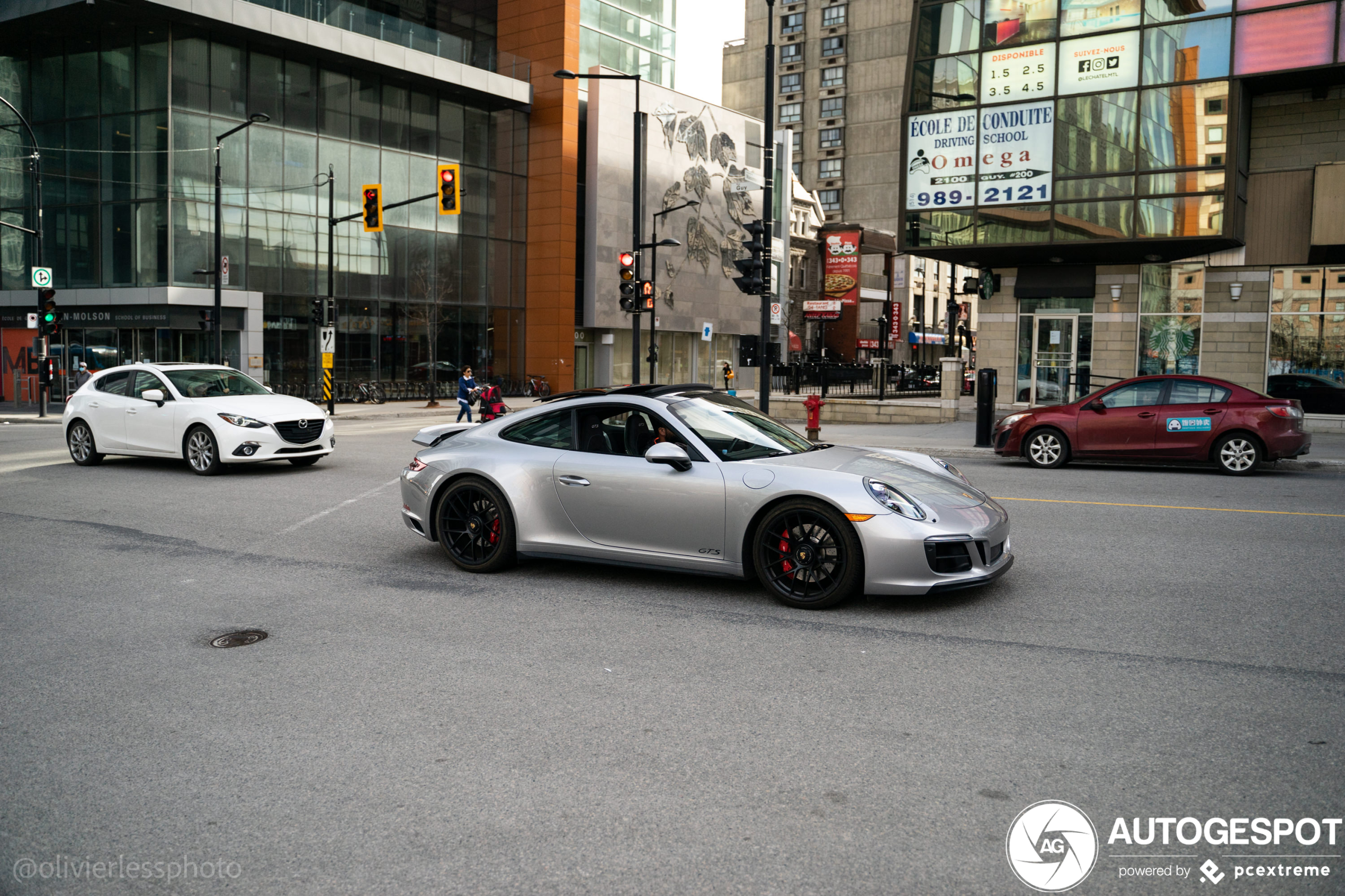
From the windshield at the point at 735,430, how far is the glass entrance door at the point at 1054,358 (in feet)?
73.2

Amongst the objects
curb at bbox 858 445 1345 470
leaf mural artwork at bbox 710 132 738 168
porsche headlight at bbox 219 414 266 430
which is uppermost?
leaf mural artwork at bbox 710 132 738 168

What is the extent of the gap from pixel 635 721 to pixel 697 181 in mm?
52102

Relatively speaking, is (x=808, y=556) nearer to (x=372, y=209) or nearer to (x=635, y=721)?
(x=635, y=721)

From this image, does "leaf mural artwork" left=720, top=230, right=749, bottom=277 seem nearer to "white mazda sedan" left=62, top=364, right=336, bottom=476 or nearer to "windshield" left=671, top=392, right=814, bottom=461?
"white mazda sedan" left=62, top=364, right=336, bottom=476

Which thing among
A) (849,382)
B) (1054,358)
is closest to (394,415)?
(849,382)

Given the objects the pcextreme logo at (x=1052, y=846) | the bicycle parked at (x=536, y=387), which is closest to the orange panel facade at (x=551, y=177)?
the bicycle parked at (x=536, y=387)

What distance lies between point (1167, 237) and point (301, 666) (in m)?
23.9

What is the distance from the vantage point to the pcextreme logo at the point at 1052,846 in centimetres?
321

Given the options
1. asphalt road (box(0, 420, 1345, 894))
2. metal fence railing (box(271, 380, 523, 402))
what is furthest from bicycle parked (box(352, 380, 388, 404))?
asphalt road (box(0, 420, 1345, 894))

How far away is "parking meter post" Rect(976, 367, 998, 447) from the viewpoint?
18594 millimetres

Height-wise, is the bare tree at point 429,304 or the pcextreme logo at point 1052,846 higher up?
the bare tree at point 429,304

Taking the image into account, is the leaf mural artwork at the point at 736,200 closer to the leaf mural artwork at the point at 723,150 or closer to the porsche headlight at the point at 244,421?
the leaf mural artwork at the point at 723,150
